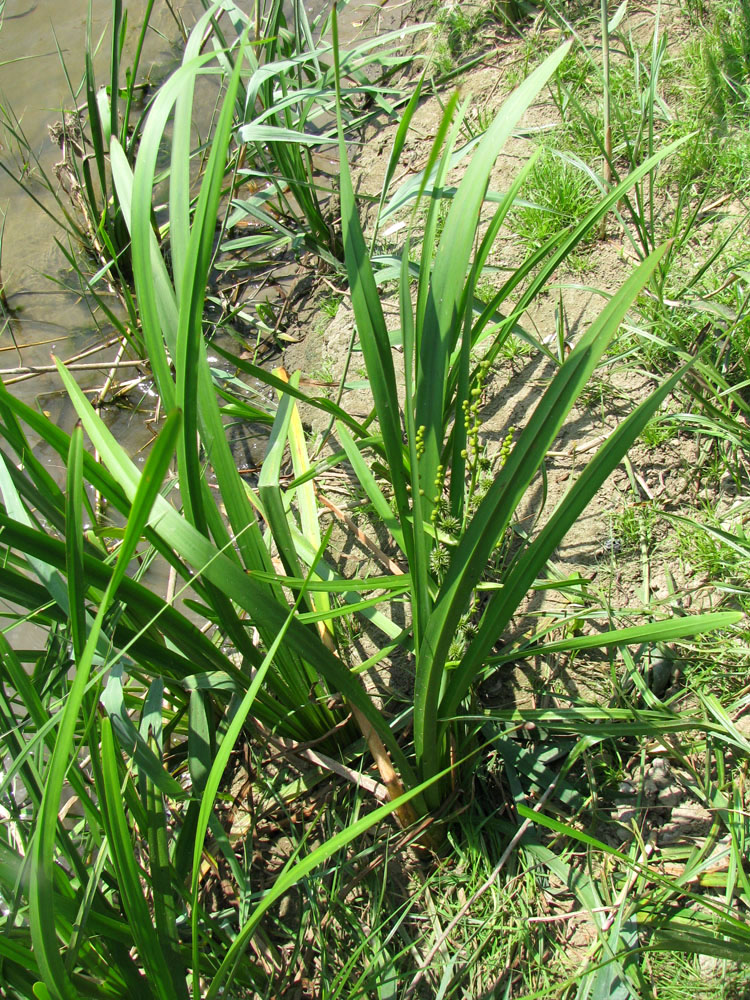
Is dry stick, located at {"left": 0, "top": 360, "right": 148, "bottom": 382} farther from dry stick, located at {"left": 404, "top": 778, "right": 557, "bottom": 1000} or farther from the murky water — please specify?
dry stick, located at {"left": 404, "top": 778, "right": 557, "bottom": 1000}

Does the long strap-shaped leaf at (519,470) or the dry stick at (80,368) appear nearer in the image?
the long strap-shaped leaf at (519,470)

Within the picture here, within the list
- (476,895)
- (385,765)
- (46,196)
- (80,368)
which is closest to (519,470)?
(385,765)

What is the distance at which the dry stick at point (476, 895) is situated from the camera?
1.36 meters

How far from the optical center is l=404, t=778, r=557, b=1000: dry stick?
136cm

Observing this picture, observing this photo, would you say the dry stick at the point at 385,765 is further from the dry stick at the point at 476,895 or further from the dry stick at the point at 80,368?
the dry stick at the point at 80,368

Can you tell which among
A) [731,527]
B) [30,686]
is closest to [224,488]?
[30,686]

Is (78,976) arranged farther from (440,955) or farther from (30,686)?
(440,955)

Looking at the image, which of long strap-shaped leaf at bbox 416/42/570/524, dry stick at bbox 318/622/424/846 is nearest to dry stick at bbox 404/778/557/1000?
dry stick at bbox 318/622/424/846

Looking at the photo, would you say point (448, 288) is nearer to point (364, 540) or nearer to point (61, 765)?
point (364, 540)

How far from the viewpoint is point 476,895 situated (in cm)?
140

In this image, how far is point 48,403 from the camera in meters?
2.85

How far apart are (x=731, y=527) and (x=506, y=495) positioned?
2.96 ft

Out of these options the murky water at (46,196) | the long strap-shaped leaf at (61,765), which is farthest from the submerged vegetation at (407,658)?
the murky water at (46,196)

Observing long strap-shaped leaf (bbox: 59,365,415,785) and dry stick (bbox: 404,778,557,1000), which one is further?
dry stick (bbox: 404,778,557,1000)
